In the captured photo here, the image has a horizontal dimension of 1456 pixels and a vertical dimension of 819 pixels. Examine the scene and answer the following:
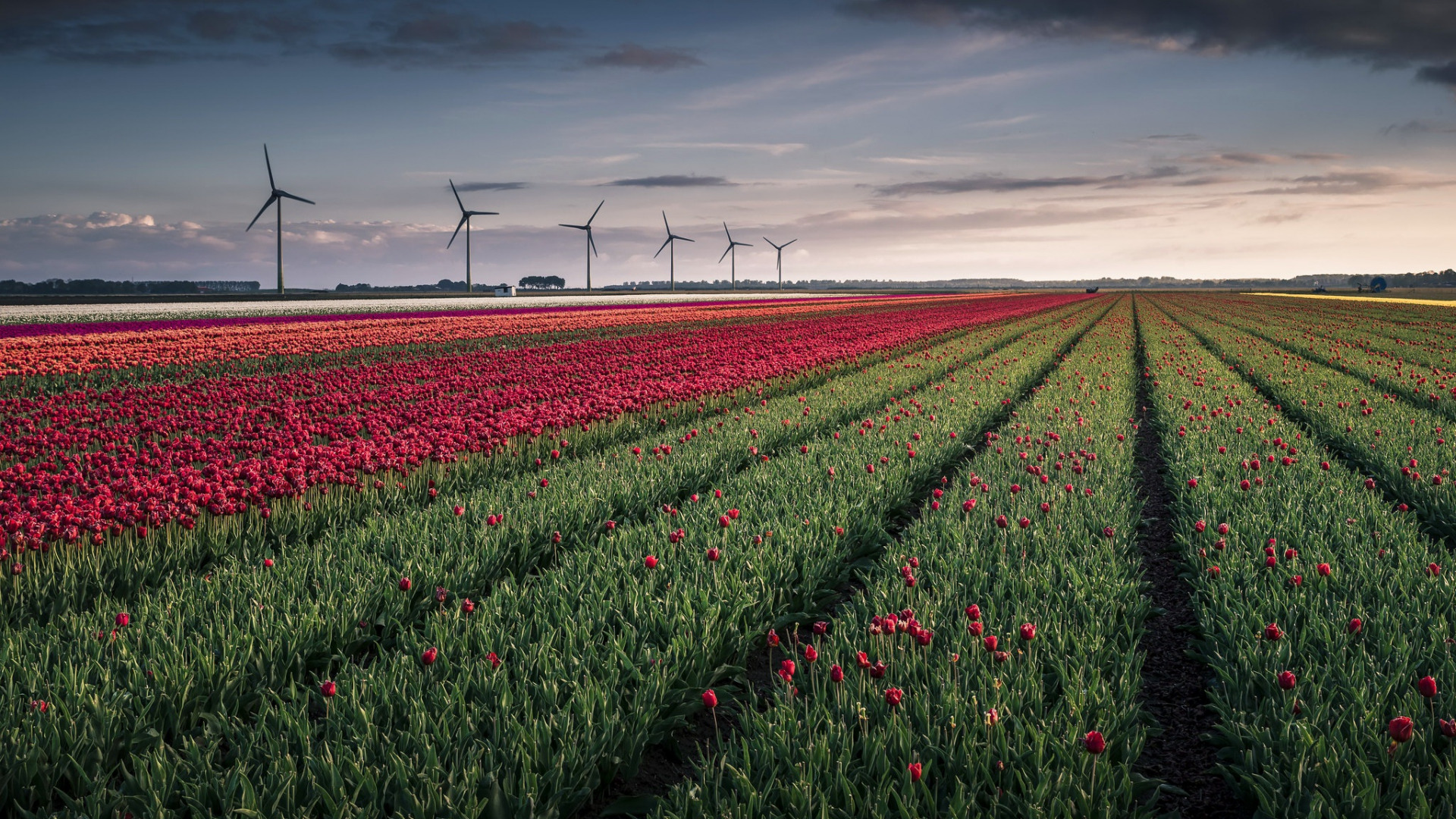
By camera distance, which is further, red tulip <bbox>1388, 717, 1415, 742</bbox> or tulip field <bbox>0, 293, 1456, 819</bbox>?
tulip field <bbox>0, 293, 1456, 819</bbox>

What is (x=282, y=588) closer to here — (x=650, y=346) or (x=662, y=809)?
(x=662, y=809)

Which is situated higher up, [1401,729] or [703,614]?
[1401,729]

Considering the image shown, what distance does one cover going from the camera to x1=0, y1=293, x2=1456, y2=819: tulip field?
3.54m

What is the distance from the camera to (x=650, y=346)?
2695cm

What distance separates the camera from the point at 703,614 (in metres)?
5.04

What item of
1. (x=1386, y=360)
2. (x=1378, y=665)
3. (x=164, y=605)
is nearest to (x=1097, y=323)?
(x=1386, y=360)

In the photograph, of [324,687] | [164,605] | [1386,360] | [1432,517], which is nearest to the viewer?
[324,687]

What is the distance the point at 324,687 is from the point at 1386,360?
27.7 metres

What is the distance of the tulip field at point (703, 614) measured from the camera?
3541 mm

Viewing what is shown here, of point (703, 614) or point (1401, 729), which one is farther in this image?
point (703, 614)

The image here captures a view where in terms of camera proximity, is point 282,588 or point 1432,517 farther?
point 1432,517

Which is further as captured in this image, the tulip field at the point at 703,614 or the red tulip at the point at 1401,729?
the tulip field at the point at 703,614

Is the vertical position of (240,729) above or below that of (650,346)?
below

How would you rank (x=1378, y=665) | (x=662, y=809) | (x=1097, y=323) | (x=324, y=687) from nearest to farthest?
(x=662, y=809), (x=324, y=687), (x=1378, y=665), (x=1097, y=323)
